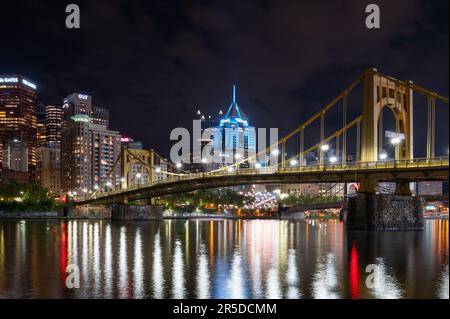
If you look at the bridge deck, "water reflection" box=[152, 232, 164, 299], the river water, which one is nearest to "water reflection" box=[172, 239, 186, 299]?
the river water

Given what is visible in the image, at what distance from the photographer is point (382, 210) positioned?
220 feet

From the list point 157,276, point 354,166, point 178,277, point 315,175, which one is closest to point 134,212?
point 315,175

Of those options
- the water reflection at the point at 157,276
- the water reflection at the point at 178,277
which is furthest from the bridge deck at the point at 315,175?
the water reflection at the point at 157,276

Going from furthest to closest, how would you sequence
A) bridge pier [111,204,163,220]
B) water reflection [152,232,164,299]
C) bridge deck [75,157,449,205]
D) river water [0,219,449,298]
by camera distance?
bridge pier [111,204,163,220] < bridge deck [75,157,449,205] < river water [0,219,449,298] < water reflection [152,232,164,299]

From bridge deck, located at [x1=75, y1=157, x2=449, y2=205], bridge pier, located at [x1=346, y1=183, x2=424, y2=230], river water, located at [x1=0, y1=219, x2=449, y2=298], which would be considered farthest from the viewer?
bridge pier, located at [x1=346, y1=183, x2=424, y2=230]

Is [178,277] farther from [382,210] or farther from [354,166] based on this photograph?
[382,210]

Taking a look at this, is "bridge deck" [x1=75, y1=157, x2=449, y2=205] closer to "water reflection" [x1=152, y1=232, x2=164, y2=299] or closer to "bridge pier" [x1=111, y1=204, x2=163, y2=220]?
"bridge pier" [x1=111, y1=204, x2=163, y2=220]

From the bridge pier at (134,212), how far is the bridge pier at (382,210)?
48.3 metres

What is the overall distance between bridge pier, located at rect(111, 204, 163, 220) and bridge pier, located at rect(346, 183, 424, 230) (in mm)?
48346

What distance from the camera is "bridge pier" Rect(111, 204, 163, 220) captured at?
352 ft

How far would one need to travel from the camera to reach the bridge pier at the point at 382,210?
217ft

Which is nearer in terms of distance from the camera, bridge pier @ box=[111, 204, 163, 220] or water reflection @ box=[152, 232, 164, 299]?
water reflection @ box=[152, 232, 164, 299]
